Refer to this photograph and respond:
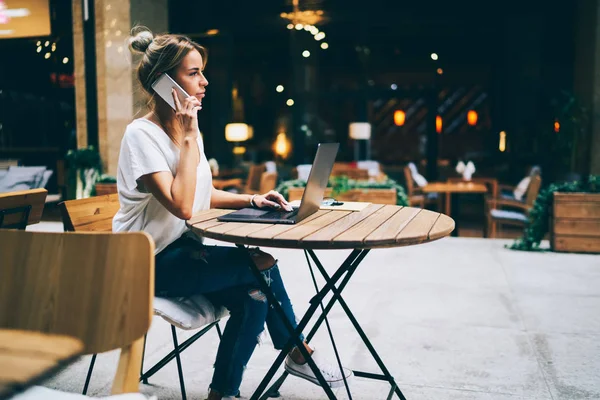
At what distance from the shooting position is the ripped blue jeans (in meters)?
1.77

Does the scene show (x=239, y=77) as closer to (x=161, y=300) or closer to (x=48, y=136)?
(x=48, y=136)

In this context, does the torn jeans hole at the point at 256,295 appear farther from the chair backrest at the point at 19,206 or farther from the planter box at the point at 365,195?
the planter box at the point at 365,195

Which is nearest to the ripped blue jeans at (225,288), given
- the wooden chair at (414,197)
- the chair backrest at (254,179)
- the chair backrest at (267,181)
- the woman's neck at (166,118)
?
the woman's neck at (166,118)

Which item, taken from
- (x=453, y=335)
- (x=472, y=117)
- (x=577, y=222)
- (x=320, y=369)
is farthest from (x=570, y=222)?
(x=472, y=117)

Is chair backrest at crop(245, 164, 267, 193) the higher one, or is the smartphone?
the smartphone

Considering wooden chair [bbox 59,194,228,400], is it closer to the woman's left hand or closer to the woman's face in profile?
the woman's left hand

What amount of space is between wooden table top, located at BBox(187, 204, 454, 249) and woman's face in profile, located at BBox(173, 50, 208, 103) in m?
0.44

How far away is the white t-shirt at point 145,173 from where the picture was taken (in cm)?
177

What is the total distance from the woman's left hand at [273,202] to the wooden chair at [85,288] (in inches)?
36.7

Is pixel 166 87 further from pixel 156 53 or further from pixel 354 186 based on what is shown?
pixel 354 186

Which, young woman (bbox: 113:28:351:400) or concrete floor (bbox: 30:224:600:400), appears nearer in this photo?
young woman (bbox: 113:28:351:400)

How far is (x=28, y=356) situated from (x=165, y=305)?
882mm

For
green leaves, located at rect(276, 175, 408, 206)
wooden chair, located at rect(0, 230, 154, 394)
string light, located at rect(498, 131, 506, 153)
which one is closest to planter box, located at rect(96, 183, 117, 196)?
green leaves, located at rect(276, 175, 408, 206)

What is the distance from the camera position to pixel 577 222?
4.98 metres
